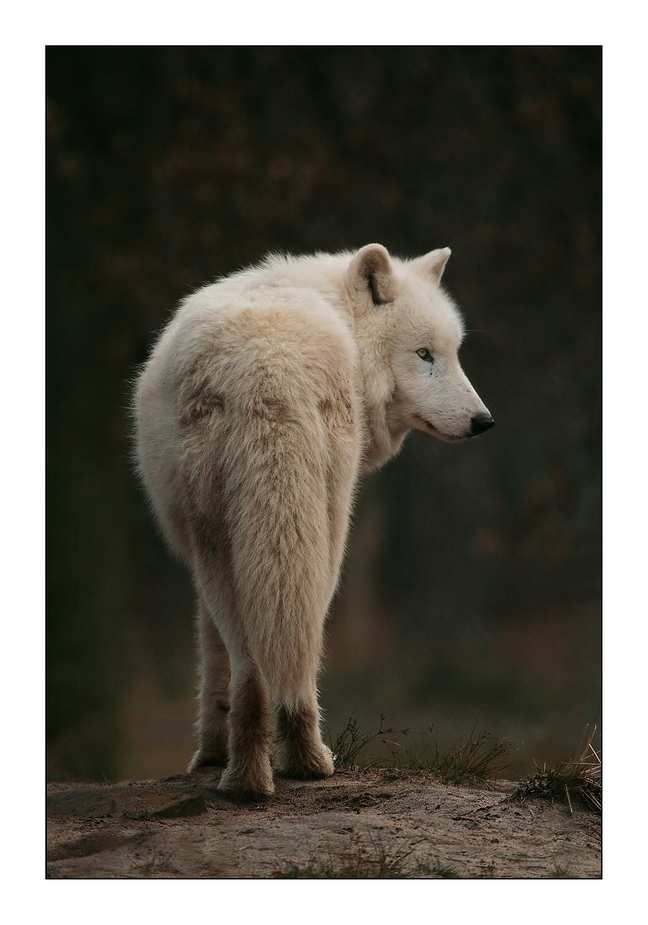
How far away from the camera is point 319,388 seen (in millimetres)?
2801

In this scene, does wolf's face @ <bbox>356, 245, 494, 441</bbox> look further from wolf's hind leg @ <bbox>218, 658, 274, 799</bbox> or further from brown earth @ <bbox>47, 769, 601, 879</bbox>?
brown earth @ <bbox>47, 769, 601, 879</bbox>

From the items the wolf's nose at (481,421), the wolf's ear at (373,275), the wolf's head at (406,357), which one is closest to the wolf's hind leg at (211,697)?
the wolf's head at (406,357)

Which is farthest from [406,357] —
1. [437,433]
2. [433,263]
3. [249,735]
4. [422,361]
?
[249,735]

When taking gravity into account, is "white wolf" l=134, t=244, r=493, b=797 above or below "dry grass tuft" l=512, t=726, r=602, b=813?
above

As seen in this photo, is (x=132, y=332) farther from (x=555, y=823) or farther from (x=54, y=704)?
(x=555, y=823)

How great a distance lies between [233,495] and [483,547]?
2835mm

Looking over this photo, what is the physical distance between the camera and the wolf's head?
11.0ft

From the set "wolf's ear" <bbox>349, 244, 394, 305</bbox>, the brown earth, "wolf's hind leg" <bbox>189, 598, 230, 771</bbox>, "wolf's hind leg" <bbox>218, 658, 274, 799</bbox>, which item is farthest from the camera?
"wolf's hind leg" <bbox>189, 598, 230, 771</bbox>

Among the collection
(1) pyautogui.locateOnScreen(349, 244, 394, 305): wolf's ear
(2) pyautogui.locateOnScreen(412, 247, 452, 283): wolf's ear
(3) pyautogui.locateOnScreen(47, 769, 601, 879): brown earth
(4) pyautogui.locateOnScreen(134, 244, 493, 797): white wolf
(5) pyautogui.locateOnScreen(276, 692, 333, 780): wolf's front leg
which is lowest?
(3) pyautogui.locateOnScreen(47, 769, 601, 879): brown earth

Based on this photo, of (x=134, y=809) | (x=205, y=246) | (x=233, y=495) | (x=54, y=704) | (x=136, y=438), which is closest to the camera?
(x=233, y=495)

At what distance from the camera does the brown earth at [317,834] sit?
261cm

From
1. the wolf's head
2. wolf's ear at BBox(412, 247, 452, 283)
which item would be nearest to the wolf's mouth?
the wolf's head

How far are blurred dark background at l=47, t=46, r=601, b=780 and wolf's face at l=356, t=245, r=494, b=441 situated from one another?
595mm

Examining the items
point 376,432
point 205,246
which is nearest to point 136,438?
point 376,432
